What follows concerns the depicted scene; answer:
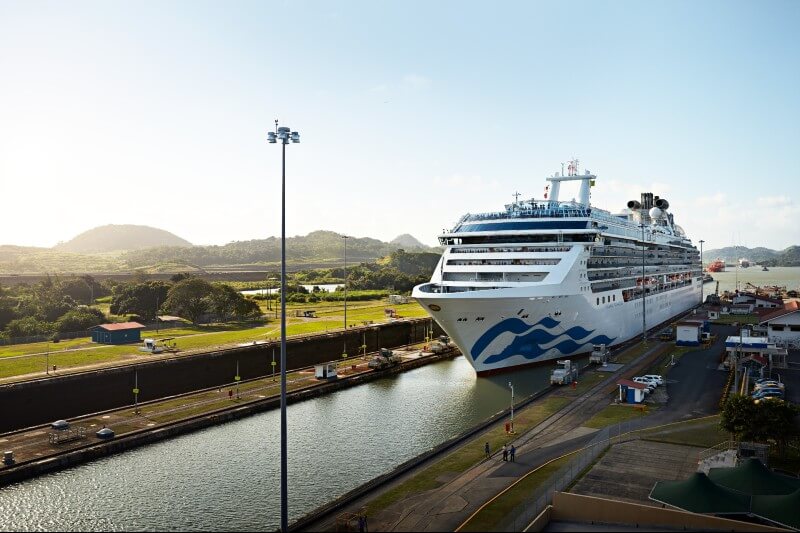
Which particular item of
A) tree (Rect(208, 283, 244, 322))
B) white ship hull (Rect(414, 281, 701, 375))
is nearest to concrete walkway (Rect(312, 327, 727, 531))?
white ship hull (Rect(414, 281, 701, 375))

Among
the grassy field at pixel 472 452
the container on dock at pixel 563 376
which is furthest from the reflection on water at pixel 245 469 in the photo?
the grassy field at pixel 472 452

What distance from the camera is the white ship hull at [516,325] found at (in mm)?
42844

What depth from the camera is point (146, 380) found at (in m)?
47.7

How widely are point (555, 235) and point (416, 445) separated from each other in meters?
26.0

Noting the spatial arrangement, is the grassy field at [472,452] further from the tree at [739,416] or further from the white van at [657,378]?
the tree at [739,416]

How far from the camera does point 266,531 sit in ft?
73.3

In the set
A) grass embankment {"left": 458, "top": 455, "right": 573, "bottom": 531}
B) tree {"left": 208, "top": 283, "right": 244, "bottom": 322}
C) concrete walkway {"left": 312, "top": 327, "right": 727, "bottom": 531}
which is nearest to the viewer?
grass embankment {"left": 458, "top": 455, "right": 573, "bottom": 531}

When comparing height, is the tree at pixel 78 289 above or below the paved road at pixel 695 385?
above

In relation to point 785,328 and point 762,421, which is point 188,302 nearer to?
point 785,328

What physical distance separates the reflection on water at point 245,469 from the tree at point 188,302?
44010 mm

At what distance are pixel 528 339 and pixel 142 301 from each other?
2448 inches

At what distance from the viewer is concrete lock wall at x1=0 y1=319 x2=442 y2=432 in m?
39.8

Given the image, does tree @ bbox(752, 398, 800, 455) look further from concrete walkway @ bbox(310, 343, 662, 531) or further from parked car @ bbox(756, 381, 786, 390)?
parked car @ bbox(756, 381, 786, 390)

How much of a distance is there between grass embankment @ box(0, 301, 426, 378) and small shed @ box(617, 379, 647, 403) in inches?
1606
